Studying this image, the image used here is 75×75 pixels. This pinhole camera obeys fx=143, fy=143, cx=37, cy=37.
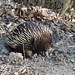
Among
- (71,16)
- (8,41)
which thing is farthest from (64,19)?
(8,41)

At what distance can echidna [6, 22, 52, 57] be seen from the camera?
3121 mm

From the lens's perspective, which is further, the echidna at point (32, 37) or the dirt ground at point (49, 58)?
the echidna at point (32, 37)

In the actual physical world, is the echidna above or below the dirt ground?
above

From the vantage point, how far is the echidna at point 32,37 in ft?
10.2

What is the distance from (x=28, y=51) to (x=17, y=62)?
1.82 ft

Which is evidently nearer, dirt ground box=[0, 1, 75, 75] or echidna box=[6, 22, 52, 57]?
dirt ground box=[0, 1, 75, 75]

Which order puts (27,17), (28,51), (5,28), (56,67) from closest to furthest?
(56,67) < (28,51) < (5,28) < (27,17)

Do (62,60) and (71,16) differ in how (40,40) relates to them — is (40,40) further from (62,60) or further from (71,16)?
(71,16)

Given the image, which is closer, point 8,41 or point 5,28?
point 8,41

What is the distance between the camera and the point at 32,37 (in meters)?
3.26

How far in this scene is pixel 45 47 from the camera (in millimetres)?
3158

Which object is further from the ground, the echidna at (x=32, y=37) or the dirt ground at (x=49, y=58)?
the echidna at (x=32, y=37)

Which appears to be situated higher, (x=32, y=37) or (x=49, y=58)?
(x=32, y=37)

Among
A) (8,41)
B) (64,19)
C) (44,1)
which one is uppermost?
(44,1)
